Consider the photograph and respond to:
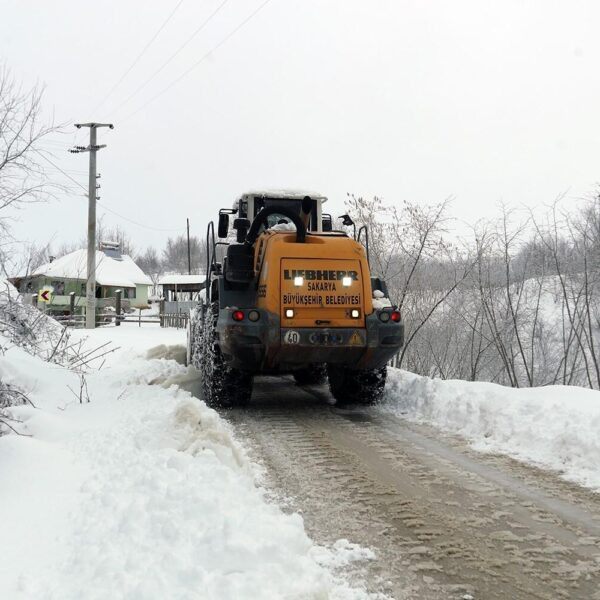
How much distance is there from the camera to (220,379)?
721cm

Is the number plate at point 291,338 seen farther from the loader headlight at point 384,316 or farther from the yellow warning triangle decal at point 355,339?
the loader headlight at point 384,316

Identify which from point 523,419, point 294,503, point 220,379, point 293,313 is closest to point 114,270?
point 220,379

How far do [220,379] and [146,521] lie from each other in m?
4.29

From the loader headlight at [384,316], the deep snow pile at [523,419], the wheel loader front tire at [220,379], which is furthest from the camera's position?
the wheel loader front tire at [220,379]

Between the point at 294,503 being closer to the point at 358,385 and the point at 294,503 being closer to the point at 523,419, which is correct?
the point at 523,419

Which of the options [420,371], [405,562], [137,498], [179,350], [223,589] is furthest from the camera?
[420,371]

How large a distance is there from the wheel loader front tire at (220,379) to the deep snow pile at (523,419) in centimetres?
193

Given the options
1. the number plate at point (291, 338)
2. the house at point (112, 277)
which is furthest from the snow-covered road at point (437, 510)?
the house at point (112, 277)

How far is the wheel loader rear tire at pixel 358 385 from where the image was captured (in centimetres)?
757

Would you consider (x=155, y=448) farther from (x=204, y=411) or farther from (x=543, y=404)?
(x=543, y=404)

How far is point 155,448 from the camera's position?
173 inches

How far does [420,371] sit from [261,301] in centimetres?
1533

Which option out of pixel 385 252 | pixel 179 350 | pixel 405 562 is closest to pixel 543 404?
pixel 405 562

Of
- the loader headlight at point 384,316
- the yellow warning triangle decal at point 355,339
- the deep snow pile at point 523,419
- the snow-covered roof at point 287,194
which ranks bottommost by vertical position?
the deep snow pile at point 523,419
